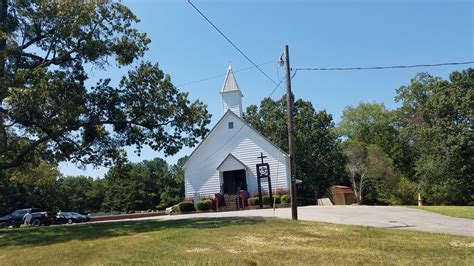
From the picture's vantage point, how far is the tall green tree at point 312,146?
5006 centimetres

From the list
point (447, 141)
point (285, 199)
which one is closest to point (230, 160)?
point (285, 199)

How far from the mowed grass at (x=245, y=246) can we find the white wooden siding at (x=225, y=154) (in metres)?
21.9

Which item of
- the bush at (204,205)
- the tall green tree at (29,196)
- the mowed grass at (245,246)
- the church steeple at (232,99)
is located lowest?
the mowed grass at (245,246)

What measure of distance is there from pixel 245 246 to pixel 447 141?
40.8 meters

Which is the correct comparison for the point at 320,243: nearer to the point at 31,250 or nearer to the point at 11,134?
the point at 31,250

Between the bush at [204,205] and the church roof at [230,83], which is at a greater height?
the church roof at [230,83]

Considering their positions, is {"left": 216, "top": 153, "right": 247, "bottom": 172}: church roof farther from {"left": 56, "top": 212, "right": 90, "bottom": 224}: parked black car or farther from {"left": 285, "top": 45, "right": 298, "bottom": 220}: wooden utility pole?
{"left": 285, "top": 45, "right": 298, "bottom": 220}: wooden utility pole

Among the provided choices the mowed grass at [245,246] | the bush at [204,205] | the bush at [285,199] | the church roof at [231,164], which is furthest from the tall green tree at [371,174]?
the mowed grass at [245,246]

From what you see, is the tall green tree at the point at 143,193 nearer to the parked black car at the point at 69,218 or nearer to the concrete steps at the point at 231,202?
the parked black car at the point at 69,218

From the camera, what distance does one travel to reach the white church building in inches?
1529

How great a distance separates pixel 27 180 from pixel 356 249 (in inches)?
1356

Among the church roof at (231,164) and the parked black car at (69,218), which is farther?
the parked black car at (69,218)

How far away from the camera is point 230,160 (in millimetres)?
38906

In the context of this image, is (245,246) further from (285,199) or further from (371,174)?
(371,174)
